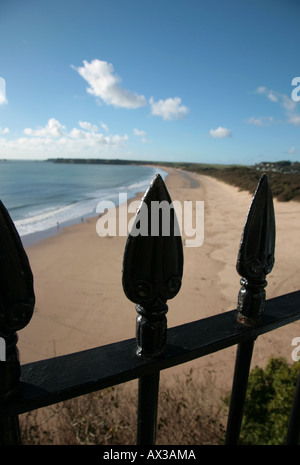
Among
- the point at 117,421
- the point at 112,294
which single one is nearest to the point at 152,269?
the point at 117,421

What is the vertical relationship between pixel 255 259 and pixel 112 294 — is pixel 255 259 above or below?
above

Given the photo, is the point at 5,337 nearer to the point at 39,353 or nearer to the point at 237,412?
the point at 237,412

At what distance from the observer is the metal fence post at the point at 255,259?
100 centimetres

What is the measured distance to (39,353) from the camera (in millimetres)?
5961

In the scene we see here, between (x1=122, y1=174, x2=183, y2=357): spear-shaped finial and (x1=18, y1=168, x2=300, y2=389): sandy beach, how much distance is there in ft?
14.6

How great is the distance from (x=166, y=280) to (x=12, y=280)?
1.40 feet

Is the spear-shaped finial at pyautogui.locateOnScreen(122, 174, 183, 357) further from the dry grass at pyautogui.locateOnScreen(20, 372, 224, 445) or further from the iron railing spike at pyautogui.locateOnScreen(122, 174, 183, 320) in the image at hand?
the dry grass at pyautogui.locateOnScreen(20, 372, 224, 445)

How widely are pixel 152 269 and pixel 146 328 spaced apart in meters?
0.19

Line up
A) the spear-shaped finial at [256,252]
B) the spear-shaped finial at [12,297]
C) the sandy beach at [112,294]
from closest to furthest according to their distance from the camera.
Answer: the spear-shaped finial at [12,297]
the spear-shaped finial at [256,252]
the sandy beach at [112,294]

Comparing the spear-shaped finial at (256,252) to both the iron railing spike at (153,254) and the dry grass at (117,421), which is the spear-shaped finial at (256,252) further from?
the dry grass at (117,421)

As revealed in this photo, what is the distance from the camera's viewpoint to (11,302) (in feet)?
2.27

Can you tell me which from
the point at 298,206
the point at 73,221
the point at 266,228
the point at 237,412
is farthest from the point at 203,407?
the point at 298,206

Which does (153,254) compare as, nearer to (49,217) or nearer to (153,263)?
(153,263)

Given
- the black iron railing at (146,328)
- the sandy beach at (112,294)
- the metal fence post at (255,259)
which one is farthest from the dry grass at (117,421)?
the metal fence post at (255,259)
